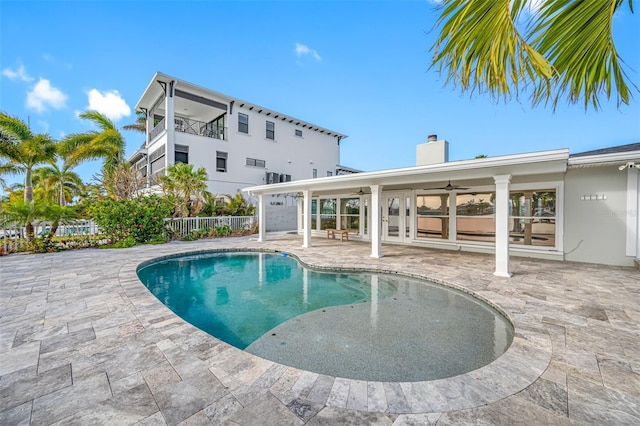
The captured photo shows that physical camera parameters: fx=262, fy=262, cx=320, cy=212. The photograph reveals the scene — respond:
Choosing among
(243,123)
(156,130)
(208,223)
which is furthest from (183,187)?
(243,123)

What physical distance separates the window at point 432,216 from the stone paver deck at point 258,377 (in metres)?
5.45

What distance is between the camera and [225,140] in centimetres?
1662

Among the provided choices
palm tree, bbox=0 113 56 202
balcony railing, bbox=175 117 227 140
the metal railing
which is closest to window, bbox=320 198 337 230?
the metal railing

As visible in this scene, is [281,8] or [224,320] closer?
[224,320]

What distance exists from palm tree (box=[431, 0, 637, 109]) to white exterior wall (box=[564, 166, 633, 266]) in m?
6.94

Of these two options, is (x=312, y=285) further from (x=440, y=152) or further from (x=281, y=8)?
(x=281, y=8)

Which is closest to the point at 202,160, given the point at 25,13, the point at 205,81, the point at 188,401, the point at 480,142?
the point at 205,81

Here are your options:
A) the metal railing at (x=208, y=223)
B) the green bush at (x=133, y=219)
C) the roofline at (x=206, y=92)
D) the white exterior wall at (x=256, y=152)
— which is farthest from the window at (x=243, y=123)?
the green bush at (x=133, y=219)

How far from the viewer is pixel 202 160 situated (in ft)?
51.3

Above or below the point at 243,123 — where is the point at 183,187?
below

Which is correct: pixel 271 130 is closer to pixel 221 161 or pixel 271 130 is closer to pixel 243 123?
pixel 243 123

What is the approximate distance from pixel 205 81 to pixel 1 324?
54.6 feet

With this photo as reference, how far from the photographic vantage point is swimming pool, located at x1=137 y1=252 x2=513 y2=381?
3.10 metres

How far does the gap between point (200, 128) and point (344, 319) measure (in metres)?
17.9
